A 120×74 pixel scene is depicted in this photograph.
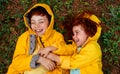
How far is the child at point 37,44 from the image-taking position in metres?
5.59

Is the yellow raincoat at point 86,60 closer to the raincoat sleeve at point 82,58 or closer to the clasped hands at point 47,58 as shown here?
the raincoat sleeve at point 82,58

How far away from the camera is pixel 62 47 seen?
18.4 ft

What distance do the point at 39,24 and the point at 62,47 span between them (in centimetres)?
52

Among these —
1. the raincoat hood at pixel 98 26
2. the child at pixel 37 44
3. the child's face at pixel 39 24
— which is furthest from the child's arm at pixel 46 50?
the raincoat hood at pixel 98 26

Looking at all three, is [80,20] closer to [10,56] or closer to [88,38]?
[88,38]

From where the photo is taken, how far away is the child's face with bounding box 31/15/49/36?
5703 millimetres

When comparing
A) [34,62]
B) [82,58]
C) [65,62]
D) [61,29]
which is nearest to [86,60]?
[82,58]

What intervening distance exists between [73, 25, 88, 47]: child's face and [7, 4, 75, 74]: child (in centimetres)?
18

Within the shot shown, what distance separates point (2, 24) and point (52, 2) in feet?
3.36

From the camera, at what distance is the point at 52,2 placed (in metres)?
6.78

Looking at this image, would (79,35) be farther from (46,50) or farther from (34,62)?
(34,62)

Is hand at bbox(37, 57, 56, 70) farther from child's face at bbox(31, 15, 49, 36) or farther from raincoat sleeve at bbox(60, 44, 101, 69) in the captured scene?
child's face at bbox(31, 15, 49, 36)

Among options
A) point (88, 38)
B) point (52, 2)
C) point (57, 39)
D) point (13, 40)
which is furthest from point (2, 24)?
point (88, 38)

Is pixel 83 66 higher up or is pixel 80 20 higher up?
pixel 80 20
